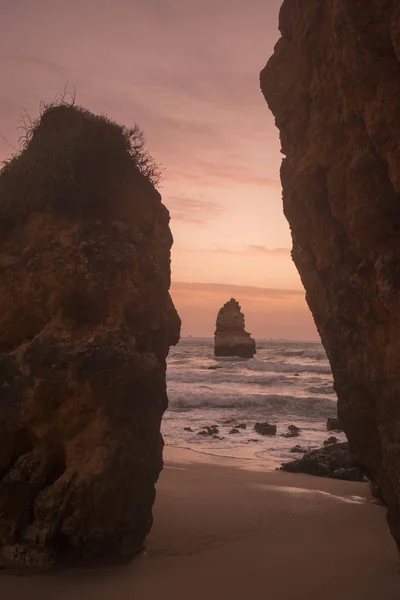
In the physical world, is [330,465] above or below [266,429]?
above

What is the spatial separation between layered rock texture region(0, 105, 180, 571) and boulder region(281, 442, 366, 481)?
222 inches

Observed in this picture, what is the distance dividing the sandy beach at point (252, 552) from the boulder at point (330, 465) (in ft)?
2.52

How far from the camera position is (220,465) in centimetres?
1191

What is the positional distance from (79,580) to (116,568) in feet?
1.58

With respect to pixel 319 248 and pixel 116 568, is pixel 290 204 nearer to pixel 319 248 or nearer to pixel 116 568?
pixel 319 248

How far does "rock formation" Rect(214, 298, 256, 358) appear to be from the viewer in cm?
6259

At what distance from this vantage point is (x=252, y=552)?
19.6 feet

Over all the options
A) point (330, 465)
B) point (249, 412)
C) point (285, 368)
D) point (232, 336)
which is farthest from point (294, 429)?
point (232, 336)

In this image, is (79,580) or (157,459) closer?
(79,580)

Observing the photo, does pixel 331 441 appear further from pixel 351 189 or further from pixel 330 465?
pixel 351 189

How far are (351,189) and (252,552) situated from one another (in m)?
4.36

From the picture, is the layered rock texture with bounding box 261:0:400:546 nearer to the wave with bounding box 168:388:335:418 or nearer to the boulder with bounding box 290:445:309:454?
the boulder with bounding box 290:445:309:454

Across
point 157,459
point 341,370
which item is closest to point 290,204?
point 341,370

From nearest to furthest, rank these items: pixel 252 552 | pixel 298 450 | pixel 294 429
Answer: pixel 252 552
pixel 298 450
pixel 294 429
